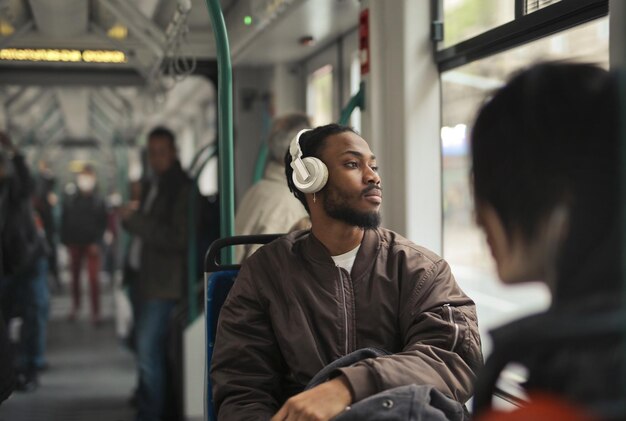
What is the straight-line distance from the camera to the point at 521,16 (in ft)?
8.68

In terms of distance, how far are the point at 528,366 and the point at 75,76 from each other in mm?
5086

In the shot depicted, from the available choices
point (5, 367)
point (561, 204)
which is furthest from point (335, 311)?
point (561, 204)

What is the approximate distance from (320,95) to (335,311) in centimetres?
401

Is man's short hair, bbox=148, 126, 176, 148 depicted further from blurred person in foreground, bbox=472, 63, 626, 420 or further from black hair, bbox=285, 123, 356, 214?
blurred person in foreground, bbox=472, 63, 626, 420

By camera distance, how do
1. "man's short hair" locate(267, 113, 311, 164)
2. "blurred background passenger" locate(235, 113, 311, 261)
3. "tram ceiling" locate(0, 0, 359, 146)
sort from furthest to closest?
1. "tram ceiling" locate(0, 0, 359, 146)
2. "man's short hair" locate(267, 113, 311, 164)
3. "blurred background passenger" locate(235, 113, 311, 261)

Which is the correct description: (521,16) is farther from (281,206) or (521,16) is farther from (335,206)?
(281,206)

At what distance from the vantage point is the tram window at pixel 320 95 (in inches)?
221

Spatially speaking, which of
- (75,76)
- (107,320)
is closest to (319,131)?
(75,76)

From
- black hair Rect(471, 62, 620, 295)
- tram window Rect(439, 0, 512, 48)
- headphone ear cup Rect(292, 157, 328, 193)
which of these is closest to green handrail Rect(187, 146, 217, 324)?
tram window Rect(439, 0, 512, 48)

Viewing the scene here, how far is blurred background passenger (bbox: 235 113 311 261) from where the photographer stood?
350cm

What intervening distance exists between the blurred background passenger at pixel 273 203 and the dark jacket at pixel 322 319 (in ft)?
4.02

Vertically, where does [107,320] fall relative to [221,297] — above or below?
below

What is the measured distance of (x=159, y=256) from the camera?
475 cm

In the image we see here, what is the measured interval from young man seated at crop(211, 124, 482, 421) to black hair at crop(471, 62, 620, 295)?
3.46 ft
